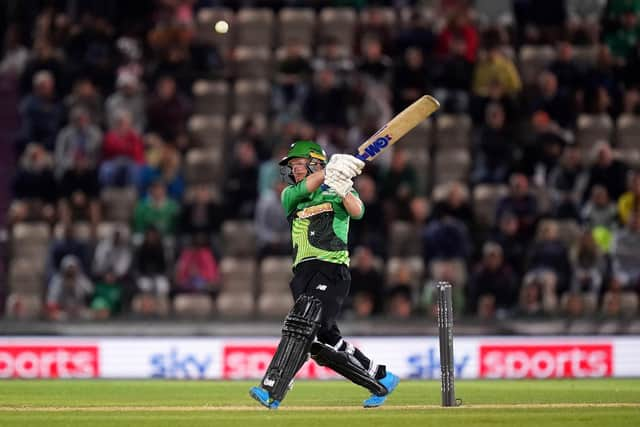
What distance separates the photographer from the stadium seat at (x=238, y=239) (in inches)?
744

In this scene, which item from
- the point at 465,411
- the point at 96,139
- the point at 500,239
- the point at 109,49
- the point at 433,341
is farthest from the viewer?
the point at 109,49

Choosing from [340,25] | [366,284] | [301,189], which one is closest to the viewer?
[301,189]

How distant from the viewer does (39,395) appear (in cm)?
1291

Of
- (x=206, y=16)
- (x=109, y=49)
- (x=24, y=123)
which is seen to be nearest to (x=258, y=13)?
(x=206, y=16)

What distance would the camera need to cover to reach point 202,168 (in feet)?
65.0

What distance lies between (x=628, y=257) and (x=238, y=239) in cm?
481

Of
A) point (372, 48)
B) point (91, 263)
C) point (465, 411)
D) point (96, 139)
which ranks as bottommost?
point (465, 411)

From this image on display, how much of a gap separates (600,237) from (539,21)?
460cm

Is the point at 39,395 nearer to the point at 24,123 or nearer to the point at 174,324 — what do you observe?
the point at 174,324

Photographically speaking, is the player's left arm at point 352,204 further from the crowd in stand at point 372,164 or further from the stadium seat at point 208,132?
the stadium seat at point 208,132

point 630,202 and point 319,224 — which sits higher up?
point 630,202

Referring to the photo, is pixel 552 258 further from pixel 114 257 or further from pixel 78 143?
pixel 78 143

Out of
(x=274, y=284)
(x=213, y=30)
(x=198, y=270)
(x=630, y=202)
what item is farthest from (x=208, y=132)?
(x=630, y=202)

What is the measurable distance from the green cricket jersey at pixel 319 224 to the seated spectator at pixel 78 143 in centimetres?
971
